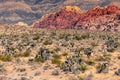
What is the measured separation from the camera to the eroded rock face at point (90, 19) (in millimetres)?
121062

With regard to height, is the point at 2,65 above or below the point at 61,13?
above

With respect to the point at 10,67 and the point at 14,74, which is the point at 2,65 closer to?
the point at 10,67

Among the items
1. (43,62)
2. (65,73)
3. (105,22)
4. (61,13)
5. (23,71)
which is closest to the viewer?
(65,73)

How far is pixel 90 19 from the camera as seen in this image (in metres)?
130

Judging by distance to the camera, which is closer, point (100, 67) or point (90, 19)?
point (100, 67)

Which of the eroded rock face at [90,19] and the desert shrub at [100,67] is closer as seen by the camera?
the desert shrub at [100,67]

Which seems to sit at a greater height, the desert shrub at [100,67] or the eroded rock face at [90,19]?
the desert shrub at [100,67]

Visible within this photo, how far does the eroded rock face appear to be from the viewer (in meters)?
121

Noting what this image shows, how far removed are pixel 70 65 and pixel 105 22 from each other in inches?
4012

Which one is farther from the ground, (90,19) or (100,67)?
(100,67)

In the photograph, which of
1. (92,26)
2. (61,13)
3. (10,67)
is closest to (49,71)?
(10,67)

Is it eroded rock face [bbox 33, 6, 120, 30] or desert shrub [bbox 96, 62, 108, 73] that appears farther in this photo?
eroded rock face [bbox 33, 6, 120, 30]

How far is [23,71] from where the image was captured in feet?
76.1

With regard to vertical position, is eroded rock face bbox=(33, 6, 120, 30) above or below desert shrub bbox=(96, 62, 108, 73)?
below
